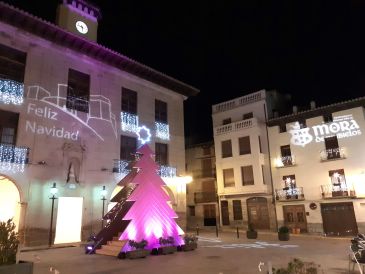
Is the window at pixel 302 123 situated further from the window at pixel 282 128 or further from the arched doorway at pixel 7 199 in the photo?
the arched doorway at pixel 7 199

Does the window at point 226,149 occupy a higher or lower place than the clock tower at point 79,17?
lower

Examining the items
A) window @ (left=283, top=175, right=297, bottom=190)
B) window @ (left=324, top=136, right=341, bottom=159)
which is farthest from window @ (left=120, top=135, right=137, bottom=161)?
window @ (left=324, top=136, right=341, bottom=159)

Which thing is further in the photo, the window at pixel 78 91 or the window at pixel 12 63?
the window at pixel 78 91

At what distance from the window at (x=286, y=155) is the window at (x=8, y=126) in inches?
852

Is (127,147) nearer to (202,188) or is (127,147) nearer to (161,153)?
(161,153)

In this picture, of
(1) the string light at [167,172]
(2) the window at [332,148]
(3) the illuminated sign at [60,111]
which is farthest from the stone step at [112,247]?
(2) the window at [332,148]

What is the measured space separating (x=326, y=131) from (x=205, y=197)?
47.0 ft

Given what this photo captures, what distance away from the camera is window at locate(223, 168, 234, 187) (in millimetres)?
30564

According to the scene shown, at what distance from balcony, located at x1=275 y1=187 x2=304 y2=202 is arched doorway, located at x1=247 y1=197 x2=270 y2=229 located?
142cm

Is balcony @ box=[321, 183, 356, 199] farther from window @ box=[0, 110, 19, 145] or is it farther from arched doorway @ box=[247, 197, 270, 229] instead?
window @ box=[0, 110, 19, 145]

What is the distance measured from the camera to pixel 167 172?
72.1ft

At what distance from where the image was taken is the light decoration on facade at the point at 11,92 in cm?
1522

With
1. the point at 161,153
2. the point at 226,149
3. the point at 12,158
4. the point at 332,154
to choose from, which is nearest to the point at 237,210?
the point at 226,149

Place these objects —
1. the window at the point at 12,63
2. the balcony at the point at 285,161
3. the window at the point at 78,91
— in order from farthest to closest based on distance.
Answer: the balcony at the point at 285,161, the window at the point at 78,91, the window at the point at 12,63
